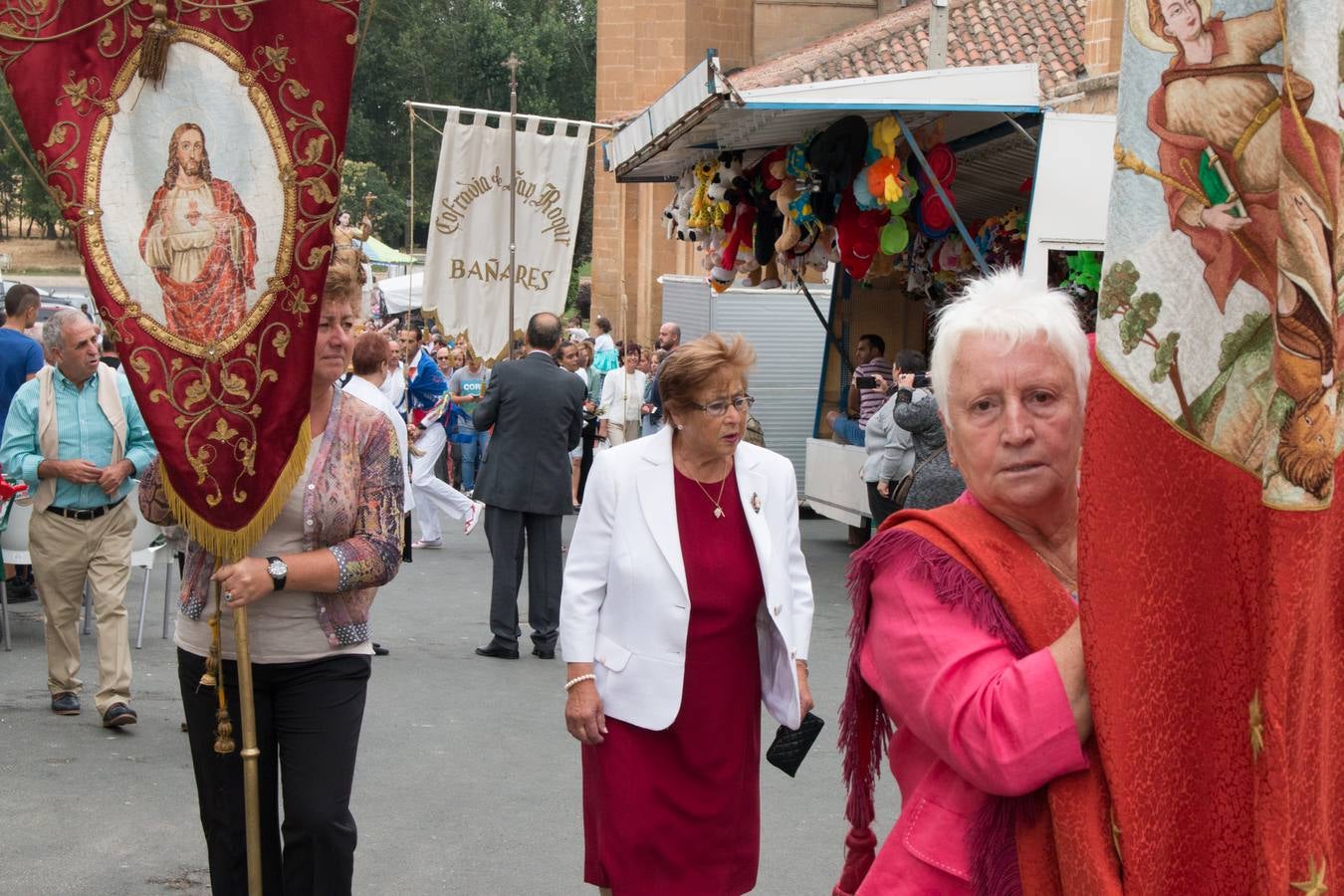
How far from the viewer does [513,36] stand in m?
58.7

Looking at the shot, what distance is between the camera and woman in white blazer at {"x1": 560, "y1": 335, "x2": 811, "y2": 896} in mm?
4578

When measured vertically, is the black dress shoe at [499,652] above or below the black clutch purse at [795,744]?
below

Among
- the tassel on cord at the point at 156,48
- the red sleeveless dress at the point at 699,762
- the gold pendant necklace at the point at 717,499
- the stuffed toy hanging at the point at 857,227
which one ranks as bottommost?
the red sleeveless dress at the point at 699,762

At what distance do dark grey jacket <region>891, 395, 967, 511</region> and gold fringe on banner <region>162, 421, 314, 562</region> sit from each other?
531 cm

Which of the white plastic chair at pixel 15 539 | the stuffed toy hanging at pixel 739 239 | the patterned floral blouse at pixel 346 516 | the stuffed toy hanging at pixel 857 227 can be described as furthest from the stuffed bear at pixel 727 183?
the patterned floral blouse at pixel 346 516

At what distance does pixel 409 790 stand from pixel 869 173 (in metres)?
5.30

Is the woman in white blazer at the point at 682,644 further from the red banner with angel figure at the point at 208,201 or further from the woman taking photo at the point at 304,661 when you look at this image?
the red banner with angel figure at the point at 208,201

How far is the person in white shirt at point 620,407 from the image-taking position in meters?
18.2

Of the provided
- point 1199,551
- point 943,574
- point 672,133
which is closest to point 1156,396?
point 1199,551

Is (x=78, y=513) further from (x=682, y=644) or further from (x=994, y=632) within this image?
(x=994, y=632)

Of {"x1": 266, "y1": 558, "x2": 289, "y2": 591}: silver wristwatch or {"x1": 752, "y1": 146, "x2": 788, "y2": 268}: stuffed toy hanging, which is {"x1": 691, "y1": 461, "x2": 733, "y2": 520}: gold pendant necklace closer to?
{"x1": 266, "y1": 558, "x2": 289, "y2": 591}: silver wristwatch

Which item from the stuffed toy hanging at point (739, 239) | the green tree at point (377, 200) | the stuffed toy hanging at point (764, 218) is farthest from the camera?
the green tree at point (377, 200)

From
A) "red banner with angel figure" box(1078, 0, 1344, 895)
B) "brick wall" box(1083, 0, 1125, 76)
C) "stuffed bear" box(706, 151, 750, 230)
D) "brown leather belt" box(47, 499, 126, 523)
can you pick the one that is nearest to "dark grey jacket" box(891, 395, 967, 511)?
"stuffed bear" box(706, 151, 750, 230)

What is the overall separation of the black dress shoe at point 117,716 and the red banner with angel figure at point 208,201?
432cm
